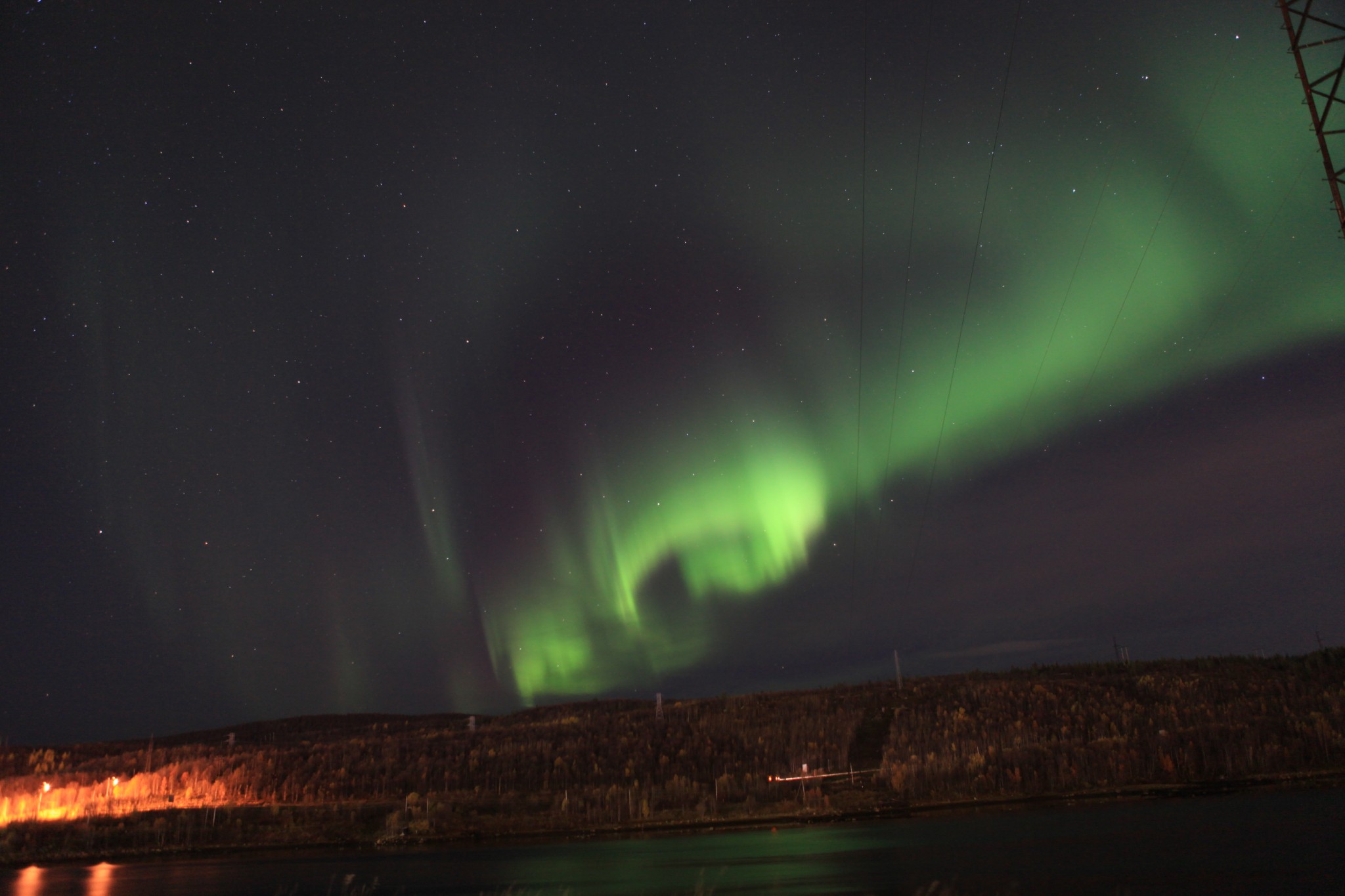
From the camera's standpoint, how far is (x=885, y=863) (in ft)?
63.0

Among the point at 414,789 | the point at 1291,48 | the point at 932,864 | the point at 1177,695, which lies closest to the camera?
the point at 932,864

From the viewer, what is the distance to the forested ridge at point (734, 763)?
3378cm

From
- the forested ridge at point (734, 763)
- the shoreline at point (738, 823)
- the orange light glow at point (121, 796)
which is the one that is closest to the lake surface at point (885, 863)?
the shoreline at point (738, 823)

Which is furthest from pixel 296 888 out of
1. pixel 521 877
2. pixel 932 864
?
pixel 932 864

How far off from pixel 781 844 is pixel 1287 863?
1280 cm

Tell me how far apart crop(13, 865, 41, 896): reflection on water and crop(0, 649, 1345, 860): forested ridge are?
5.18 metres

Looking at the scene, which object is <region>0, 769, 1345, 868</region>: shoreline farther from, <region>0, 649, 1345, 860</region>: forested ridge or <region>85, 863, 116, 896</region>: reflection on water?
<region>85, 863, 116, 896</region>: reflection on water

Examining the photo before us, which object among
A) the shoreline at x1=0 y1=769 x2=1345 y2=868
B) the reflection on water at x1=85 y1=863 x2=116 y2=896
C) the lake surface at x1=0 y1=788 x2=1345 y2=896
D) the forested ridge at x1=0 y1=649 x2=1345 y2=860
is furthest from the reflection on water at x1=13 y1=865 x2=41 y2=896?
the forested ridge at x1=0 y1=649 x2=1345 y2=860

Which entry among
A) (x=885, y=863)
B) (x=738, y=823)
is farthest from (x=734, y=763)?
(x=885, y=863)

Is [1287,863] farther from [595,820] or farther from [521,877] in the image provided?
[595,820]

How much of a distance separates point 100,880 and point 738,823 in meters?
20.1

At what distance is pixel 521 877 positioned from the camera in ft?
69.1

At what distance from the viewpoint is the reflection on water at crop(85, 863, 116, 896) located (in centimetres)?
2148

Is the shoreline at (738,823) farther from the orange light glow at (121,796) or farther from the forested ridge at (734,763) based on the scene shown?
the orange light glow at (121,796)
